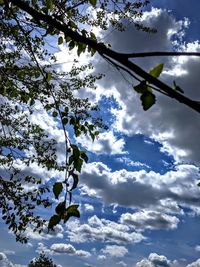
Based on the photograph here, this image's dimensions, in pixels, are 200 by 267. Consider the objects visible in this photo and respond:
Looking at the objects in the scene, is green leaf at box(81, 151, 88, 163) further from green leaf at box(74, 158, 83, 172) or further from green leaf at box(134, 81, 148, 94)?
green leaf at box(134, 81, 148, 94)

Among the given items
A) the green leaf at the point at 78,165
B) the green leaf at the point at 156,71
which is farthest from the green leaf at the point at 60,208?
the green leaf at the point at 156,71

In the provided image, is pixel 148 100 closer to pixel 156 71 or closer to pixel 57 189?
pixel 156 71

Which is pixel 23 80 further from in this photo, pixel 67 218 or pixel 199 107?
pixel 199 107

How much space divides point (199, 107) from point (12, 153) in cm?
1235

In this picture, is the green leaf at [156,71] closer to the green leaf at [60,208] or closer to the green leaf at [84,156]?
the green leaf at [60,208]

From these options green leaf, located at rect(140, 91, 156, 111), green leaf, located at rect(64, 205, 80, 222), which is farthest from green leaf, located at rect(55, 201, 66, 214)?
green leaf, located at rect(140, 91, 156, 111)

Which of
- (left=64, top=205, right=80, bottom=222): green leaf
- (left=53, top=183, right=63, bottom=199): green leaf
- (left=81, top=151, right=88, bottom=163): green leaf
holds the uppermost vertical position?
(left=81, top=151, right=88, bottom=163): green leaf

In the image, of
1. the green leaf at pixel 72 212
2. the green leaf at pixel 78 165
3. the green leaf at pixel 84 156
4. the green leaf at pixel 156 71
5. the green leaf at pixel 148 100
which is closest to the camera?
the green leaf at pixel 156 71

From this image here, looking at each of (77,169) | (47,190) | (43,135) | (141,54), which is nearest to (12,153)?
(43,135)

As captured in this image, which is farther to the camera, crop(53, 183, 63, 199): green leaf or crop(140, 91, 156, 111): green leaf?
crop(53, 183, 63, 199): green leaf

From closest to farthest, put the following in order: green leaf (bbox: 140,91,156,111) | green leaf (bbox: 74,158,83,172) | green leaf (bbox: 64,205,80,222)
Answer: green leaf (bbox: 140,91,156,111), green leaf (bbox: 64,205,80,222), green leaf (bbox: 74,158,83,172)

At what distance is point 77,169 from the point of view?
8.27 ft

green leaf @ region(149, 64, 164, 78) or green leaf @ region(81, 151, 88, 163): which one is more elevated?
green leaf @ region(81, 151, 88, 163)

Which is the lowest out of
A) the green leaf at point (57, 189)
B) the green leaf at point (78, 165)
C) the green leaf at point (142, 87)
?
the green leaf at point (57, 189)
